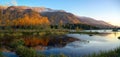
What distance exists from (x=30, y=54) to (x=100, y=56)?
25.7 feet

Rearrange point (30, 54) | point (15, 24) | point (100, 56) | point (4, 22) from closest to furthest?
point (100, 56), point (30, 54), point (4, 22), point (15, 24)

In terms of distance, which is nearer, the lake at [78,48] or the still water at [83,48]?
the lake at [78,48]

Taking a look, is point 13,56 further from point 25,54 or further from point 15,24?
point 15,24

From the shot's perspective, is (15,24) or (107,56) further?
(15,24)

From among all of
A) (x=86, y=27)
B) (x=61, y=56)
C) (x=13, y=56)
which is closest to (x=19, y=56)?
(x=13, y=56)

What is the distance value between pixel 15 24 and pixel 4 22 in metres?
22.1

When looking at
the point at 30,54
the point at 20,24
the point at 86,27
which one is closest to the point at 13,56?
the point at 30,54

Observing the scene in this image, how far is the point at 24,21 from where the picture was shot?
13262cm

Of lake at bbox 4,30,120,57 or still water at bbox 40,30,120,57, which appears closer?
lake at bbox 4,30,120,57

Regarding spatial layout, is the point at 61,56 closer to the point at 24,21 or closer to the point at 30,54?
the point at 30,54

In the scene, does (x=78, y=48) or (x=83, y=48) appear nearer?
(x=78, y=48)

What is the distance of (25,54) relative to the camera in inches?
924

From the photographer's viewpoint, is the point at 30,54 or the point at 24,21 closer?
the point at 30,54

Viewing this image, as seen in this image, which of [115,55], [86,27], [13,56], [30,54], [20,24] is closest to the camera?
[115,55]
